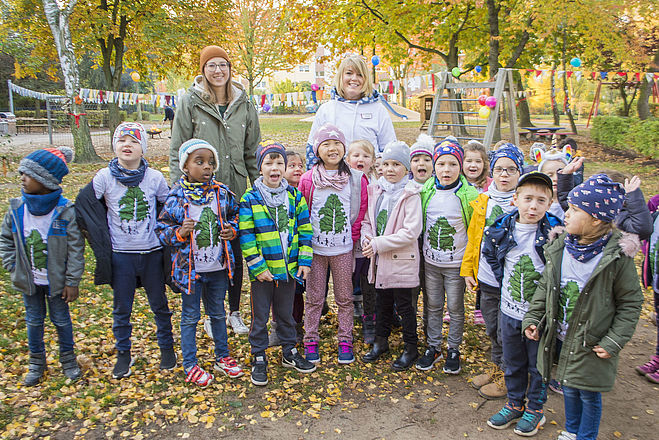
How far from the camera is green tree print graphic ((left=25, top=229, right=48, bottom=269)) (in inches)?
128

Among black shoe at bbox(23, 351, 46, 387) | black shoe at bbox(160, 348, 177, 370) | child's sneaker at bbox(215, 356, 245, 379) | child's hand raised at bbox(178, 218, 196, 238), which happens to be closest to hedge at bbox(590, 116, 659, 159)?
child's sneaker at bbox(215, 356, 245, 379)

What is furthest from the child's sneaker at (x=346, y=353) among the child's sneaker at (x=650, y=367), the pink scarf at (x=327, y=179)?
the child's sneaker at (x=650, y=367)

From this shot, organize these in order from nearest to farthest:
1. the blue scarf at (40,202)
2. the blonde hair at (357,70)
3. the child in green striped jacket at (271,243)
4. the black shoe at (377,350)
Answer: the blue scarf at (40,202) < the child in green striped jacket at (271,243) < the black shoe at (377,350) < the blonde hair at (357,70)

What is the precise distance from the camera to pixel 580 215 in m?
2.57

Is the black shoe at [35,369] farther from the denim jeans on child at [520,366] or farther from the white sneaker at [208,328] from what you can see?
the denim jeans on child at [520,366]

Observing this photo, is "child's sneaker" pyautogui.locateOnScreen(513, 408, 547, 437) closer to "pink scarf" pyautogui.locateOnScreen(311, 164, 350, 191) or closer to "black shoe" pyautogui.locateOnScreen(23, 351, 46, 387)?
"pink scarf" pyautogui.locateOnScreen(311, 164, 350, 191)

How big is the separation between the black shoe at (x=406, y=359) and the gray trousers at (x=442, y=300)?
151mm

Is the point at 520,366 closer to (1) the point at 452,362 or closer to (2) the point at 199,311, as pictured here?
(1) the point at 452,362

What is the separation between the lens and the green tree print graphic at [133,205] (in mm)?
A: 3359

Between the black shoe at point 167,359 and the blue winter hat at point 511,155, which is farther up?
the blue winter hat at point 511,155

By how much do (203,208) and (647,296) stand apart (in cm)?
556

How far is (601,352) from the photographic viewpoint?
251 cm

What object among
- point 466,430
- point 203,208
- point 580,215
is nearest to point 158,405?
point 203,208

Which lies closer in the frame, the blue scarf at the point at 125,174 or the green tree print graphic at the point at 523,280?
the green tree print graphic at the point at 523,280
